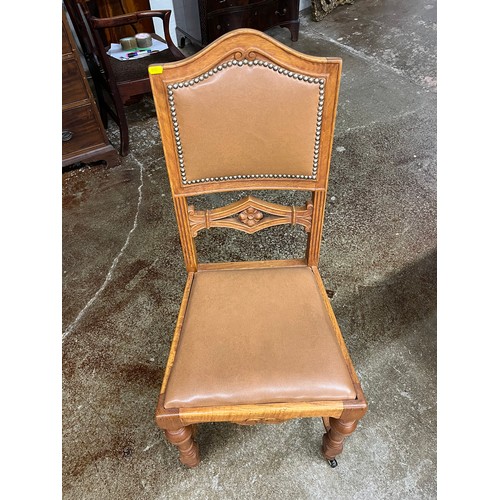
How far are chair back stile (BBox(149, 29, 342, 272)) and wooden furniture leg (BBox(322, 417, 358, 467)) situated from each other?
589 mm

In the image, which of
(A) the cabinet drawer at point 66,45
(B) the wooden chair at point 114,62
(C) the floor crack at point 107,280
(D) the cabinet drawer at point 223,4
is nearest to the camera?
(C) the floor crack at point 107,280

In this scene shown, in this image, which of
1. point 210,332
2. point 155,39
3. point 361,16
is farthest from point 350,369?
point 361,16

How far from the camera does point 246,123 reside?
1089 mm

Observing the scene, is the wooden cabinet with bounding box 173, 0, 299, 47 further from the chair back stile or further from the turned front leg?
the turned front leg

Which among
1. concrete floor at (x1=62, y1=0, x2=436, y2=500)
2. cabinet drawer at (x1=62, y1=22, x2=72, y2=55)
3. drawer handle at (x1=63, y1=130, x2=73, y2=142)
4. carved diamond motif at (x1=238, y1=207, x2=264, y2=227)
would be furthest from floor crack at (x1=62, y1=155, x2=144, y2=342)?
carved diamond motif at (x1=238, y1=207, x2=264, y2=227)

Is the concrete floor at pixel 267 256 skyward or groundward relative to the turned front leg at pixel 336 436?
groundward

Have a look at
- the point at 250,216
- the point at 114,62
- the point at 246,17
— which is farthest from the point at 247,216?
the point at 246,17

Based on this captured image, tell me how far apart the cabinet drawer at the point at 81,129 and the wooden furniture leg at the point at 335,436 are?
217 centimetres

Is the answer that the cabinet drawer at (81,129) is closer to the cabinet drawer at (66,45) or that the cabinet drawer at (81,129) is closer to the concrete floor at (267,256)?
the concrete floor at (267,256)

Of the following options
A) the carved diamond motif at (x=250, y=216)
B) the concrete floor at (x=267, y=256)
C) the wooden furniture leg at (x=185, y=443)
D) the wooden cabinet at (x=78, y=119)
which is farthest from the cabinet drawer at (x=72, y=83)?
the wooden furniture leg at (x=185, y=443)

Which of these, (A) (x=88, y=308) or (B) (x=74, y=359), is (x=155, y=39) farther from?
(B) (x=74, y=359)

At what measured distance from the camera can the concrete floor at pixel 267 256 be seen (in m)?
1.40

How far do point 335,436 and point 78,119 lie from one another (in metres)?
2.22

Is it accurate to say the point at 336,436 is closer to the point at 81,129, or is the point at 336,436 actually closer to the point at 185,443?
the point at 185,443
